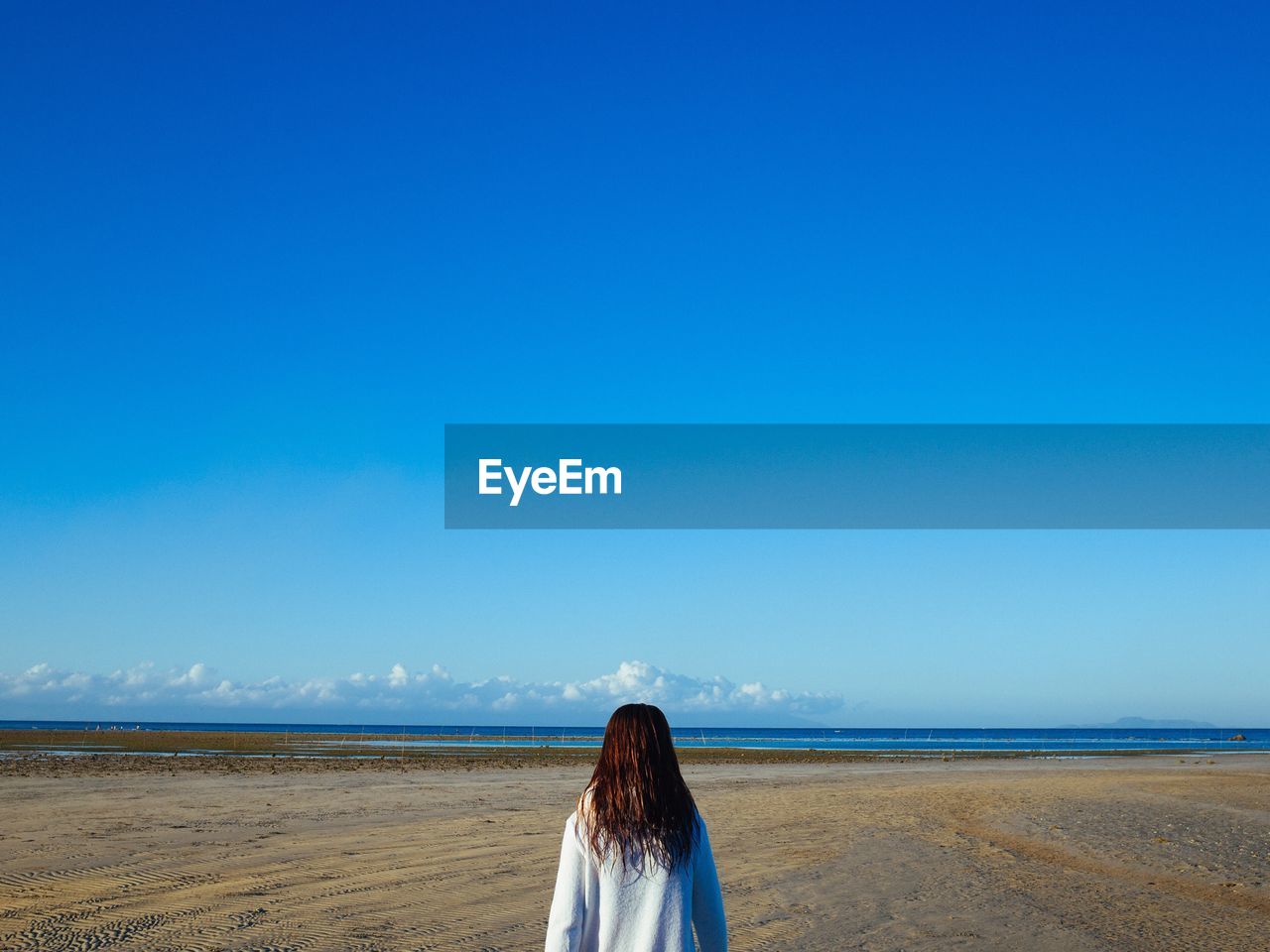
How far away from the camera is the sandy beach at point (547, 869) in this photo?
404 inches

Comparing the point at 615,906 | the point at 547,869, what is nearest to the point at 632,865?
the point at 615,906

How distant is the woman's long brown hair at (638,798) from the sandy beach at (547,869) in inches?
238

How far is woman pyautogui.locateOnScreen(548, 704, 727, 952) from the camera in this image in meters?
4.22

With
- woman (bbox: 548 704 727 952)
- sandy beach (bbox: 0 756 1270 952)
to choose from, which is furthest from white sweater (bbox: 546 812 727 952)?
sandy beach (bbox: 0 756 1270 952)

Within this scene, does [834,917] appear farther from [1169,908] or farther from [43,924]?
[43,924]

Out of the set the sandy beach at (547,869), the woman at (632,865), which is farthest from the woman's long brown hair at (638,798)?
the sandy beach at (547,869)

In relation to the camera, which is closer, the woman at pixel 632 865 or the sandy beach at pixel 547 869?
the woman at pixel 632 865

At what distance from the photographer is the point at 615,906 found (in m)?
4.23

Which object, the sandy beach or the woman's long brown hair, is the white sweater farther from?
the sandy beach

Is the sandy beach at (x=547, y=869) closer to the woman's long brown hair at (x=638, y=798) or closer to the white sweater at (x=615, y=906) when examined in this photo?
the white sweater at (x=615, y=906)

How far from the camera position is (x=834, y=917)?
11000 mm

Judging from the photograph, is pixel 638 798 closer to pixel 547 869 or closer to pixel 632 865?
pixel 632 865

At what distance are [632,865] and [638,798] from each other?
0.84 ft

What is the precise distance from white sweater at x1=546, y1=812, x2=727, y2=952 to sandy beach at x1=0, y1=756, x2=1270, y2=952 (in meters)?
5.93
